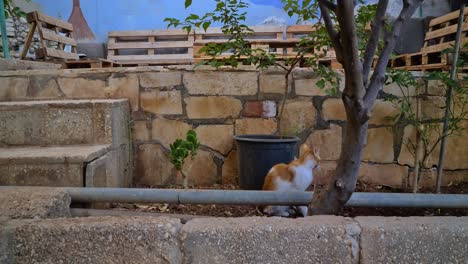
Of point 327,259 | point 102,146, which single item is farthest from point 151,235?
point 102,146

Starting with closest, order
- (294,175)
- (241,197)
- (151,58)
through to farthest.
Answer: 1. (241,197)
2. (294,175)
3. (151,58)

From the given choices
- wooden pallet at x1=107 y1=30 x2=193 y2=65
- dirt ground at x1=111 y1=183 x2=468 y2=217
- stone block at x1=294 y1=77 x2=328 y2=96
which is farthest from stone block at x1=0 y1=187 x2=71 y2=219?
wooden pallet at x1=107 y1=30 x2=193 y2=65

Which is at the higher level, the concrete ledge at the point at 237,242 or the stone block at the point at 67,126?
the stone block at the point at 67,126

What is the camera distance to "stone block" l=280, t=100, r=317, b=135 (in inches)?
101

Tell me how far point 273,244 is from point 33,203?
1012mm

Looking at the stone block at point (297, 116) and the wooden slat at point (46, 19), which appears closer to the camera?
the stone block at point (297, 116)

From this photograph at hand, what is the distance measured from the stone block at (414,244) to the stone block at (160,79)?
70.6 inches

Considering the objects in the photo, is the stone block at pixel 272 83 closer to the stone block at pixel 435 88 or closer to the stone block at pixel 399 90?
the stone block at pixel 399 90

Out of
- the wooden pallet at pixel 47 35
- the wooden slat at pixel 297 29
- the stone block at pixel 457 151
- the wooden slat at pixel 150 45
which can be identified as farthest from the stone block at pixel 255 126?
the wooden slat at pixel 150 45

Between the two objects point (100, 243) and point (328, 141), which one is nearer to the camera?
point (100, 243)

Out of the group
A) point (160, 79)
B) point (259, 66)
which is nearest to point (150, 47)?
point (160, 79)

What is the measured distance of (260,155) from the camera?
2160mm

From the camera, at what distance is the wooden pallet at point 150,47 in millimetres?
6297

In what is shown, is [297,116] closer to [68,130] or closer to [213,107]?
[213,107]
